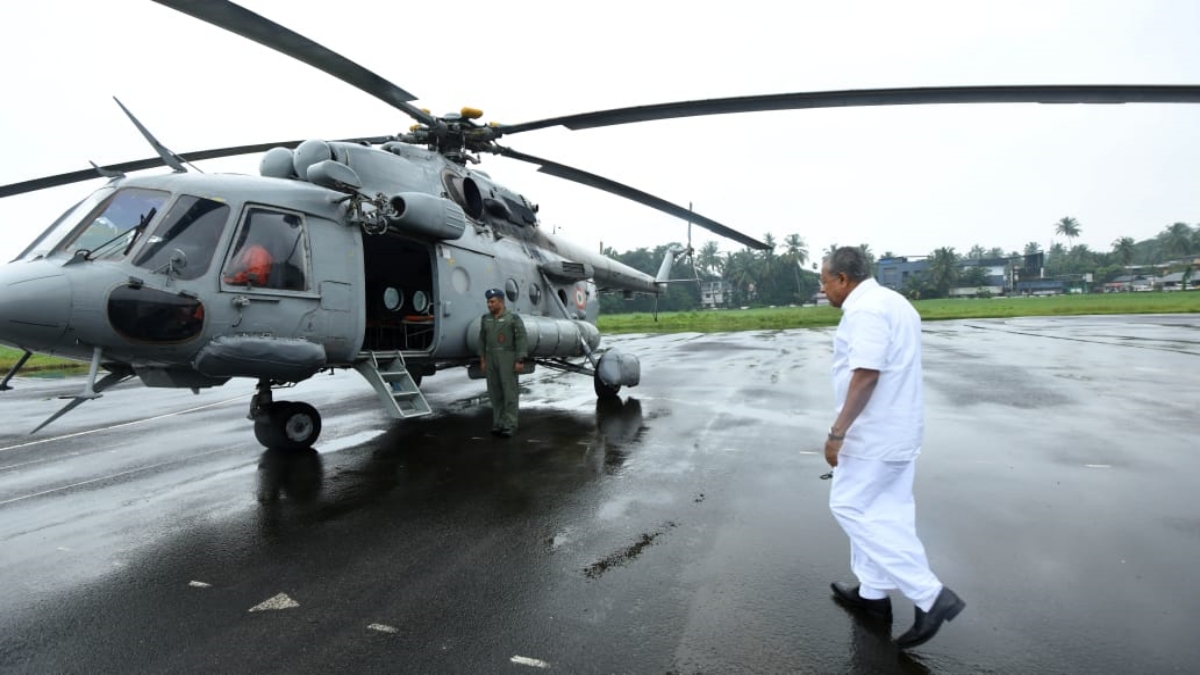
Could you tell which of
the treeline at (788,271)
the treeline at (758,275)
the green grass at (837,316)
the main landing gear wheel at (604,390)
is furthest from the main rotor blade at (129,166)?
the treeline at (758,275)

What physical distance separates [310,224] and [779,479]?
5019 millimetres

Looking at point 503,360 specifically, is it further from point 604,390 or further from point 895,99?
point 895,99

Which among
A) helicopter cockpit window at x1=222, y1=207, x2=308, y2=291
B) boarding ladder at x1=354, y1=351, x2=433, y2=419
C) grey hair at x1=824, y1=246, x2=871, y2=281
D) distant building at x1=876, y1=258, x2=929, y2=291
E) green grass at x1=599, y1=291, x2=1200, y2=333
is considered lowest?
green grass at x1=599, y1=291, x2=1200, y2=333

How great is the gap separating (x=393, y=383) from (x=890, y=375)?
542 centimetres

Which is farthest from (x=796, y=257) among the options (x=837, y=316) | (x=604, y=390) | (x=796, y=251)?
(x=604, y=390)

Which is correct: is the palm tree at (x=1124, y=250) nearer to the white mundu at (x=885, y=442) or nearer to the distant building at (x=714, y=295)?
the distant building at (x=714, y=295)

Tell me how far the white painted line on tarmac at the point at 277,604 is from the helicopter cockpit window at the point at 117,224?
11.4 ft

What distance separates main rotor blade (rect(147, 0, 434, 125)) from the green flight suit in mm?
2612

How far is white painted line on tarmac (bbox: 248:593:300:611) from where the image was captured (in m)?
3.08

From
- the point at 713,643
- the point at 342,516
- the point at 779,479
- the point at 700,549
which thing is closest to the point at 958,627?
the point at 713,643

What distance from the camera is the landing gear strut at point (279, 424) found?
630 cm

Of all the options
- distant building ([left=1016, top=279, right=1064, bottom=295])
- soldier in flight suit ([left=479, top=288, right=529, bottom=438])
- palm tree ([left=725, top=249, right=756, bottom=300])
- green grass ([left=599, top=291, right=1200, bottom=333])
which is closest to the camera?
soldier in flight suit ([left=479, top=288, right=529, bottom=438])

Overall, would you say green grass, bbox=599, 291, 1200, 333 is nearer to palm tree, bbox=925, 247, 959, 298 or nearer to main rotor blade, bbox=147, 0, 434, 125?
main rotor blade, bbox=147, 0, 434, 125

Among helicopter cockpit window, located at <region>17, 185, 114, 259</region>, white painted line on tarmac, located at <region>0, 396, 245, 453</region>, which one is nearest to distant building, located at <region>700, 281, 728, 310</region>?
white painted line on tarmac, located at <region>0, 396, 245, 453</region>
